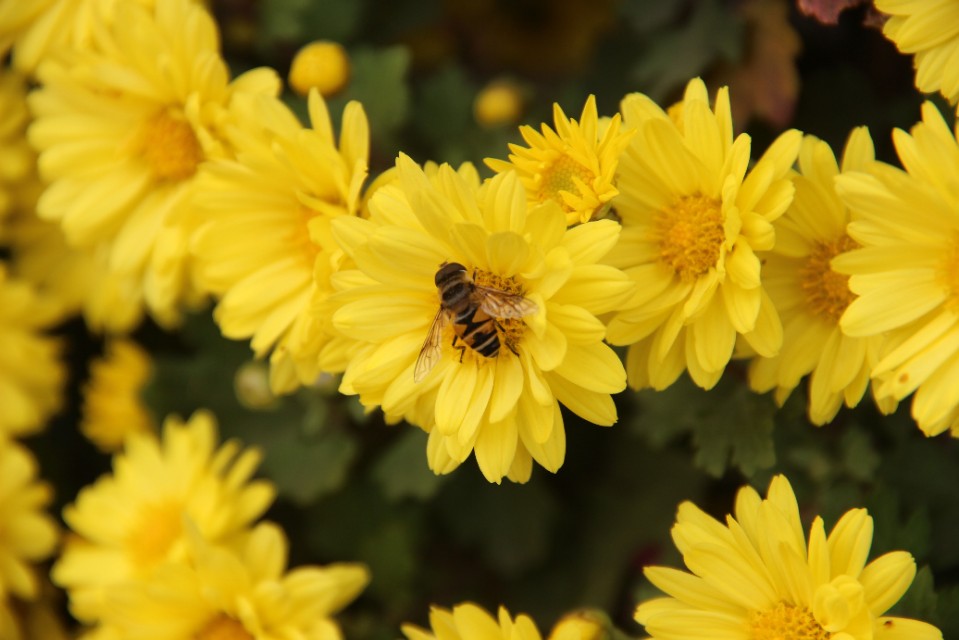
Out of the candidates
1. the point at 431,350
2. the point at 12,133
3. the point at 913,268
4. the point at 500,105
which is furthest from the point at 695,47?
the point at 12,133

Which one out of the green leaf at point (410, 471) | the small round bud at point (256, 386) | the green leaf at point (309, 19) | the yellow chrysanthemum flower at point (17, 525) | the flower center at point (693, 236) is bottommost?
the yellow chrysanthemum flower at point (17, 525)

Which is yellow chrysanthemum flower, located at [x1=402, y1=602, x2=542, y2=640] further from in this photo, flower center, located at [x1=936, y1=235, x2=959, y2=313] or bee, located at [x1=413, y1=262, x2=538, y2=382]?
flower center, located at [x1=936, y1=235, x2=959, y2=313]

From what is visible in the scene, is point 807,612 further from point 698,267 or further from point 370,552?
point 370,552

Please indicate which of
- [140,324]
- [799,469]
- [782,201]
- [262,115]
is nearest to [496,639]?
[799,469]

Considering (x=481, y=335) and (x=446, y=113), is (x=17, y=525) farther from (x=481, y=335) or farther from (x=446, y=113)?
(x=481, y=335)

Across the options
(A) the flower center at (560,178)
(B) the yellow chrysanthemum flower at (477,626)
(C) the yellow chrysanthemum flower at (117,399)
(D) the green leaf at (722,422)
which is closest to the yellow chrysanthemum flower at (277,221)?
(A) the flower center at (560,178)

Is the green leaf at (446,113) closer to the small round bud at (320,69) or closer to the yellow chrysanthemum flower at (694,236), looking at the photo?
the small round bud at (320,69)
